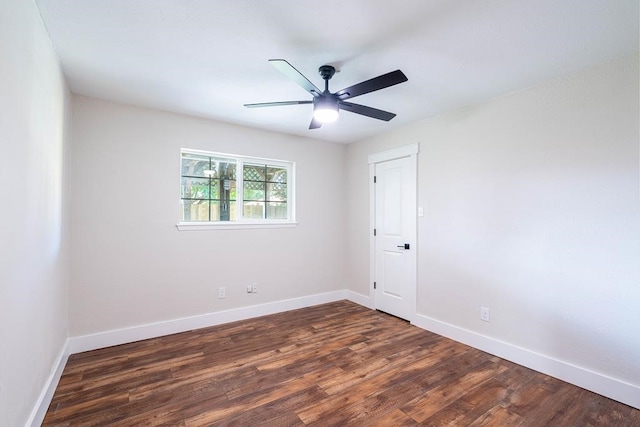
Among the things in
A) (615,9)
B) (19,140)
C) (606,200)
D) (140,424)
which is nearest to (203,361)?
(140,424)

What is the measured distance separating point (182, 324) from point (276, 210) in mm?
1779

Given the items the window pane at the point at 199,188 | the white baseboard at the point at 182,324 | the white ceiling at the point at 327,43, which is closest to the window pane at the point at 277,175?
the window pane at the point at 199,188

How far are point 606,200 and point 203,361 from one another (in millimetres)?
3478

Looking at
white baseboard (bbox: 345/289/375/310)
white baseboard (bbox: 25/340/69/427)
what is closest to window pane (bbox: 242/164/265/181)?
white baseboard (bbox: 345/289/375/310)

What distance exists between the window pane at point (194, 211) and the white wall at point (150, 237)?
14 cm

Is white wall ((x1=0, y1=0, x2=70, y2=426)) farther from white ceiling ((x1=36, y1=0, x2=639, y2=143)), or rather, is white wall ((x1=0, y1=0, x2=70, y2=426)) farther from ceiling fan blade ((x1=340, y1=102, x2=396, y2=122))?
ceiling fan blade ((x1=340, y1=102, x2=396, y2=122))

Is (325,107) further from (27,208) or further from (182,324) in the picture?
(182,324)

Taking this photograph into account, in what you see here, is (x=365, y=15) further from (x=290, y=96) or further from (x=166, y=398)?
(x=166, y=398)

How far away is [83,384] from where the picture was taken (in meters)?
2.23

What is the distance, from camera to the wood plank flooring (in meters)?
1.89

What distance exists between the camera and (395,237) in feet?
12.6

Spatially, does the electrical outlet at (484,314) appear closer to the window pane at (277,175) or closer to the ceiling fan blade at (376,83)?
the ceiling fan blade at (376,83)

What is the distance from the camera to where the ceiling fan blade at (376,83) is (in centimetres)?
178

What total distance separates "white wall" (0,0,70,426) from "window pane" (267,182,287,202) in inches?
86.2
